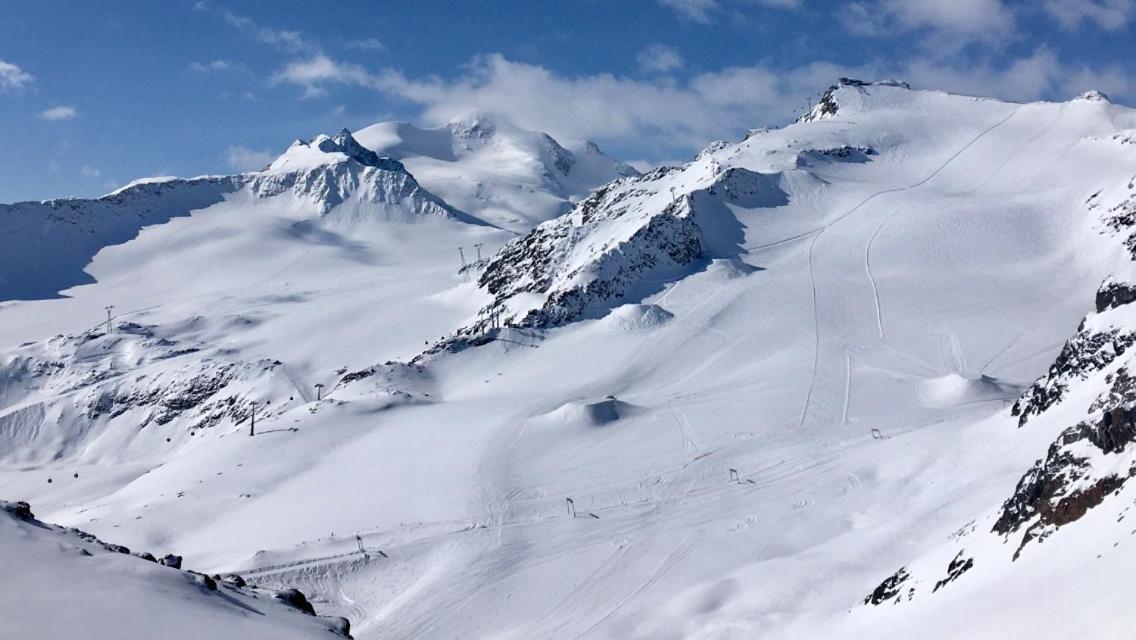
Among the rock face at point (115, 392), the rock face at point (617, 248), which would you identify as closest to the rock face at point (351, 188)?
the rock face at point (115, 392)

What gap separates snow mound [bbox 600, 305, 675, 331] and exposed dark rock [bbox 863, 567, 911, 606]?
42981 millimetres

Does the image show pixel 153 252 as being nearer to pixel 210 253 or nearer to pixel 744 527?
pixel 210 253

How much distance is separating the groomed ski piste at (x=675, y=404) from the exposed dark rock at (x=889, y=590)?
0.09 metres

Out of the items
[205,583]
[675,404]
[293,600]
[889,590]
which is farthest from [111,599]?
[675,404]

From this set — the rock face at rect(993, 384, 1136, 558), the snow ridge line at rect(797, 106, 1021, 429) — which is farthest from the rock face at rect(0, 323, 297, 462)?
the rock face at rect(993, 384, 1136, 558)

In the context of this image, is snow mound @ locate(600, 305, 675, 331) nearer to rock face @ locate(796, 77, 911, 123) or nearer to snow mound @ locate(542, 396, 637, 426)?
snow mound @ locate(542, 396, 637, 426)

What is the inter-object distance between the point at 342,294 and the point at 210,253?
3896 cm

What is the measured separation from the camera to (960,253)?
76.5 m

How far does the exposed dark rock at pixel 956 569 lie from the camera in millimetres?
24828

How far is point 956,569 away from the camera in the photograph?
1006 inches

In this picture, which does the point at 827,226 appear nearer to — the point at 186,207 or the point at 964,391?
the point at 964,391

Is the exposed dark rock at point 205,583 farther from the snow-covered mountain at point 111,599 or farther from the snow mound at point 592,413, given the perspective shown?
the snow mound at point 592,413

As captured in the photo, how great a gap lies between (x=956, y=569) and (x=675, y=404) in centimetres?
3332

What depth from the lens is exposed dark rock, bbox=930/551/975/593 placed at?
81.5 feet
